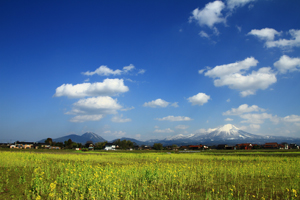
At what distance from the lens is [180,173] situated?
48.1ft

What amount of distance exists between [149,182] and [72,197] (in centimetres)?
503

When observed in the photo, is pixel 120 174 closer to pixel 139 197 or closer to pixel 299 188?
pixel 139 197

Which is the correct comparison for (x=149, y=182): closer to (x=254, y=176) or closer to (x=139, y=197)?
(x=139, y=197)

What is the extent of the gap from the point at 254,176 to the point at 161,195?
29.8ft

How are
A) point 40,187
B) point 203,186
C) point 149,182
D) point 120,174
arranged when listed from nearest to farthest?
1. point 40,187
2. point 203,186
3. point 149,182
4. point 120,174

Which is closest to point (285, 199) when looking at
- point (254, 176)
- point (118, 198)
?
point (254, 176)

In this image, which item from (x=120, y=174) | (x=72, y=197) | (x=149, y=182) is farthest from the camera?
(x=120, y=174)

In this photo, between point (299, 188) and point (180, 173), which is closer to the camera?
point (299, 188)

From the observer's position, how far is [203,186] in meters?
11.9

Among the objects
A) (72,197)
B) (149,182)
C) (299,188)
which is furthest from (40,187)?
(299,188)

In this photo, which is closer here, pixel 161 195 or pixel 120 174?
pixel 161 195

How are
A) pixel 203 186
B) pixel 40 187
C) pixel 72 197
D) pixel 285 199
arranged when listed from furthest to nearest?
pixel 203 186
pixel 40 187
pixel 72 197
pixel 285 199

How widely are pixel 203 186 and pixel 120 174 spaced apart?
19.8ft

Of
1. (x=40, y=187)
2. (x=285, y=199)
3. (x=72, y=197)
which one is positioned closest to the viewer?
(x=285, y=199)
